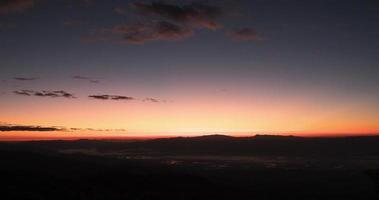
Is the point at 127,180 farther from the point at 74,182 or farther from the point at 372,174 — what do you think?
the point at 372,174

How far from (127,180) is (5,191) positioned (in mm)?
35919

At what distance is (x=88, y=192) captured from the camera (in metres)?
64.4

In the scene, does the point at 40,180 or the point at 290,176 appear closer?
the point at 40,180

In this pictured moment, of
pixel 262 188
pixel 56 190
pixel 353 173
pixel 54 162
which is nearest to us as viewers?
pixel 56 190

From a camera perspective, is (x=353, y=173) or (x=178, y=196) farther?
(x=353, y=173)

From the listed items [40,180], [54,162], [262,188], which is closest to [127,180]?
[40,180]

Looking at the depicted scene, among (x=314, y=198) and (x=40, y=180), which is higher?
(x=40, y=180)

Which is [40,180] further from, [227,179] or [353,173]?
[353,173]

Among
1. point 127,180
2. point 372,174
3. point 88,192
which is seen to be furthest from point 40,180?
point 372,174

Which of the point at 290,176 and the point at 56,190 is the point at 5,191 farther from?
the point at 290,176

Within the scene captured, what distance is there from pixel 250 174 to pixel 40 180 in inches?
2953

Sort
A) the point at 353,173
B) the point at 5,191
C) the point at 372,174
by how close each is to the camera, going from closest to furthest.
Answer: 1. the point at 5,191
2. the point at 372,174
3. the point at 353,173

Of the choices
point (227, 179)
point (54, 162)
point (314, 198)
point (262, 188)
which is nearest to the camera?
point (314, 198)

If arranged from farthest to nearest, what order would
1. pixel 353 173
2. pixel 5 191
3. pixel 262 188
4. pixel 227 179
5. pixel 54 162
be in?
pixel 54 162 < pixel 353 173 < pixel 227 179 < pixel 262 188 < pixel 5 191
